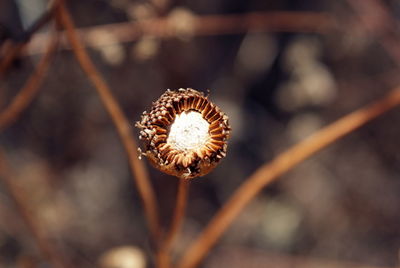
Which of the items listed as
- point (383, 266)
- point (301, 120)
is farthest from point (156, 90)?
point (383, 266)

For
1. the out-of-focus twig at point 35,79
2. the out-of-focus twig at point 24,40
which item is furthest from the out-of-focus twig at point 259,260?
the out-of-focus twig at point 24,40

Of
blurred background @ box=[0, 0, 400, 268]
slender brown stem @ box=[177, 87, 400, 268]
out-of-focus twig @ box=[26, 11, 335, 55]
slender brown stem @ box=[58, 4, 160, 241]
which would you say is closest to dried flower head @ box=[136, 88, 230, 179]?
slender brown stem @ box=[58, 4, 160, 241]

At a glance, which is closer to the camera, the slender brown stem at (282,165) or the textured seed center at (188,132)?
the textured seed center at (188,132)

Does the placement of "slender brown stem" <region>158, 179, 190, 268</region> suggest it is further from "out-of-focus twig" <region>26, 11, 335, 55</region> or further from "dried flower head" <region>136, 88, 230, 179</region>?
"out-of-focus twig" <region>26, 11, 335, 55</region>

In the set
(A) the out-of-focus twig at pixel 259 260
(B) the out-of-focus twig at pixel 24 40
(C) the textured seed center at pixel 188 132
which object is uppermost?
(A) the out-of-focus twig at pixel 259 260

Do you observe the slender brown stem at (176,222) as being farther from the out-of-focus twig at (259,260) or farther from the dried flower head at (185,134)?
the out-of-focus twig at (259,260)

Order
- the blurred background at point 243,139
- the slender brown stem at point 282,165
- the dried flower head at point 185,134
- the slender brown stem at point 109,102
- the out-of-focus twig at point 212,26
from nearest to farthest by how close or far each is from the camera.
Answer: the dried flower head at point 185,134 → the slender brown stem at point 109,102 → the slender brown stem at point 282,165 → the out-of-focus twig at point 212,26 → the blurred background at point 243,139

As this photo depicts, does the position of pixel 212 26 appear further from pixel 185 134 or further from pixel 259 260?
pixel 185 134

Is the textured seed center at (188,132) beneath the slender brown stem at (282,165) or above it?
beneath
